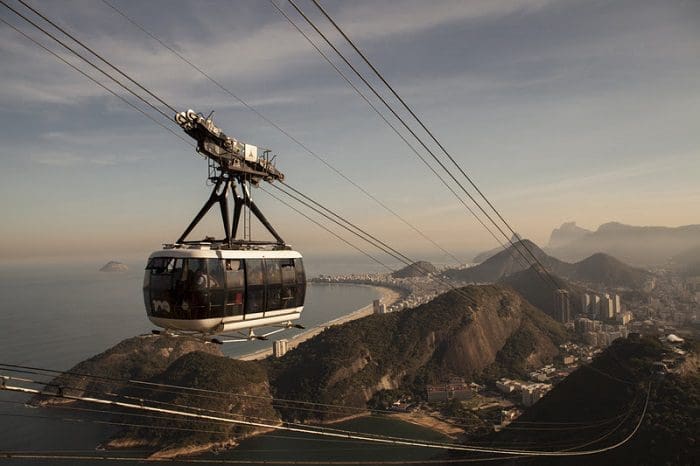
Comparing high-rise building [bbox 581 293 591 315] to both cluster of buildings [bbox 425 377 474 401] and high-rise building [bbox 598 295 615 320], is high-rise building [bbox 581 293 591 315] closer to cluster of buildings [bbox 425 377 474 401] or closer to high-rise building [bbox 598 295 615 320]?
high-rise building [bbox 598 295 615 320]

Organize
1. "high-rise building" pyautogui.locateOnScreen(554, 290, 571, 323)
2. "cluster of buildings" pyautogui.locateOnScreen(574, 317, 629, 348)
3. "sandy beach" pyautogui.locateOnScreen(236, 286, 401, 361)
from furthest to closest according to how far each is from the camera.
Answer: "high-rise building" pyautogui.locateOnScreen(554, 290, 571, 323)
"cluster of buildings" pyautogui.locateOnScreen(574, 317, 629, 348)
"sandy beach" pyautogui.locateOnScreen(236, 286, 401, 361)

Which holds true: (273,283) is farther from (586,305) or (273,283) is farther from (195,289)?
(586,305)

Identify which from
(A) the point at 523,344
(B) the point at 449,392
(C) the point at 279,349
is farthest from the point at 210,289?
(A) the point at 523,344

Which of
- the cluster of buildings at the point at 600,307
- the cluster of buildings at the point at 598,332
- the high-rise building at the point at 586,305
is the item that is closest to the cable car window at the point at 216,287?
the cluster of buildings at the point at 598,332

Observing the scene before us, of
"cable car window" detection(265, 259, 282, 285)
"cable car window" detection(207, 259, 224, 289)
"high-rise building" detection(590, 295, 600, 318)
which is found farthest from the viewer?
"high-rise building" detection(590, 295, 600, 318)

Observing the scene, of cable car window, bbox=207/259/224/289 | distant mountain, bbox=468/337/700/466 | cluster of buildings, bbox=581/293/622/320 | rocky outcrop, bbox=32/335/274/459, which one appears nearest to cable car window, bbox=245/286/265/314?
cable car window, bbox=207/259/224/289

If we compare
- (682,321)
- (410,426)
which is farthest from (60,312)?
(682,321)
